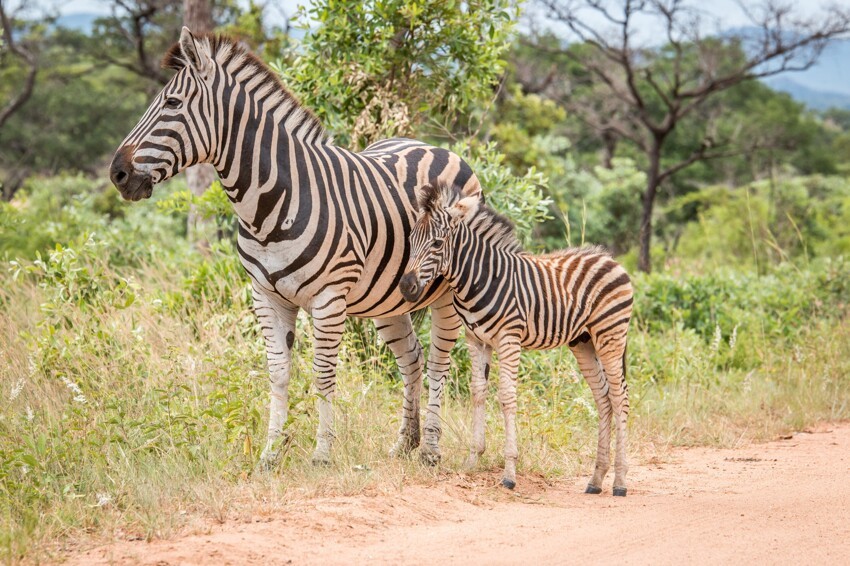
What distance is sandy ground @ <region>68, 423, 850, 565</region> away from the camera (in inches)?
172

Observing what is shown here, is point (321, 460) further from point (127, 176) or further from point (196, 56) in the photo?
point (196, 56)

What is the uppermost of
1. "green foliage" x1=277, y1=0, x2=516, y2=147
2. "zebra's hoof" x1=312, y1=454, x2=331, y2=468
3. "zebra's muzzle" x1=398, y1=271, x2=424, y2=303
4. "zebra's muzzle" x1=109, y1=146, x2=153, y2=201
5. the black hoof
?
"green foliage" x1=277, y1=0, x2=516, y2=147

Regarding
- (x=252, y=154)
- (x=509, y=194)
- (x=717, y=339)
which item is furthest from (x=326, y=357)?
(x=717, y=339)

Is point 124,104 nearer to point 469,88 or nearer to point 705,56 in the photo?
point 705,56

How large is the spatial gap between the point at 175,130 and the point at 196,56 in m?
0.48

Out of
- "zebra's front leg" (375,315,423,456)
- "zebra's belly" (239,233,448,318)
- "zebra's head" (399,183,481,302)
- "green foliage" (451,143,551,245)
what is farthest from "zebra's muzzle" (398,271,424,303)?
"green foliage" (451,143,551,245)

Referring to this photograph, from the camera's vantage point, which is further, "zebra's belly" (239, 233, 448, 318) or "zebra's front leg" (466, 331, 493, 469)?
"zebra's front leg" (466, 331, 493, 469)

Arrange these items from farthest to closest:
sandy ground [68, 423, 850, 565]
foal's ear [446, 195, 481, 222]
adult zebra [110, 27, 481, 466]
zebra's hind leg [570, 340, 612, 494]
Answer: zebra's hind leg [570, 340, 612, 494], foal's ear [446, 195, 481, 222], adult zebra [110, 27, 481, 466], sandy ground [68, 423, 850, 565]

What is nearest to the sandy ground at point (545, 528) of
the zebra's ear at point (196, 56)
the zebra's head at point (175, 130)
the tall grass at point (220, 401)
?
the tall grass at point (220, 401)

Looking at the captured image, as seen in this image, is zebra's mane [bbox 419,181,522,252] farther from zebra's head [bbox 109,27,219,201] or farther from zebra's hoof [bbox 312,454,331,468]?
zebra's hoof [bbox 312,454,331,468]

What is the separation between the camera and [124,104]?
3384 cm

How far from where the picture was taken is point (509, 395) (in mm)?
5688

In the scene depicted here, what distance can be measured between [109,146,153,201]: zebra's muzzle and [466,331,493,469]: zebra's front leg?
2.22 meters

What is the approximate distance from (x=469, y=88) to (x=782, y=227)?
38.6 feet
